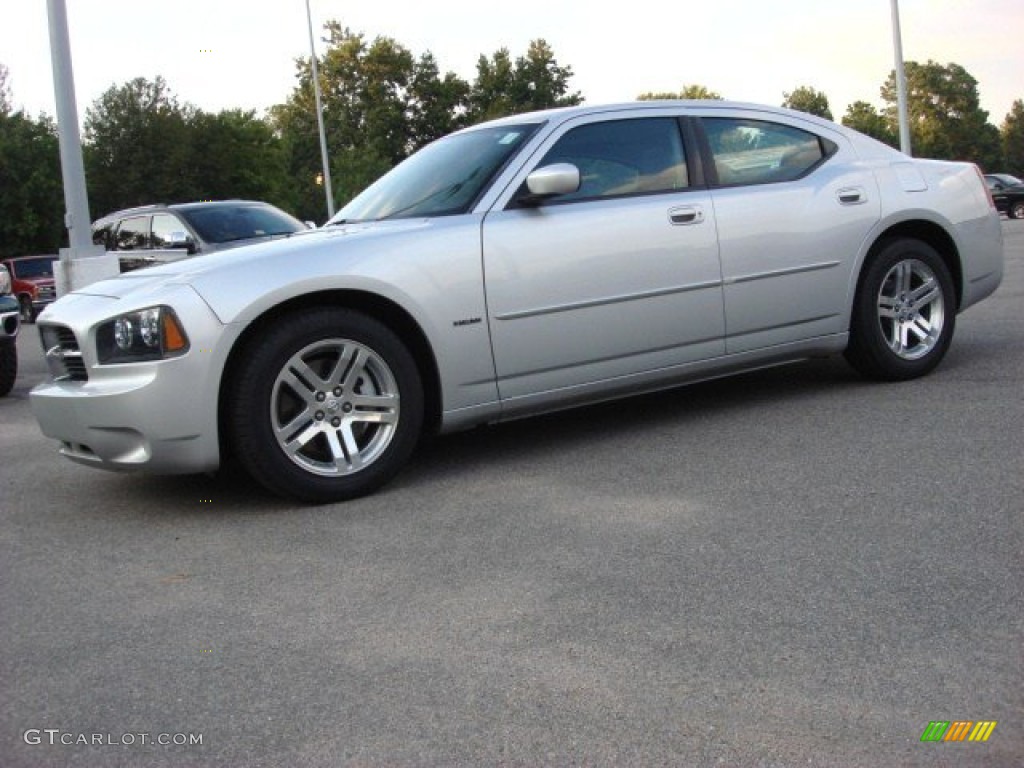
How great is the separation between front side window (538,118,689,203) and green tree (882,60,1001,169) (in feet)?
346

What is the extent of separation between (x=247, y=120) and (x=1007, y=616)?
Result: 65.2 meters

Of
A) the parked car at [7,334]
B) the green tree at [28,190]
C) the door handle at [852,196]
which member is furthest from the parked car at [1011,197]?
the parked car at [7,334]

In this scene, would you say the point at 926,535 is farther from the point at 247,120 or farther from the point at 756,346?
the point at 247,120

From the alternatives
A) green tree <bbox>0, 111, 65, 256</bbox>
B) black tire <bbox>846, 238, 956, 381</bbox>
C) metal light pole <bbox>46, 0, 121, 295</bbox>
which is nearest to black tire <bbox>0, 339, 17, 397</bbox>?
metal light pole <bbox>46, 0, 121, 295</bbox>

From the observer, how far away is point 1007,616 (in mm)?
3104

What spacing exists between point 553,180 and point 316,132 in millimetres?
77996

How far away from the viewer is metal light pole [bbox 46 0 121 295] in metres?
12.7

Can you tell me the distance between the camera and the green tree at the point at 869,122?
97.1m

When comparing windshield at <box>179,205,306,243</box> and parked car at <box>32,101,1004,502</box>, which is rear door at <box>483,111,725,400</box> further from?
windshield at <box>179,205,306,243</box>

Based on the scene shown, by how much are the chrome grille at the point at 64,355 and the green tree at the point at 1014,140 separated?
4938 inches

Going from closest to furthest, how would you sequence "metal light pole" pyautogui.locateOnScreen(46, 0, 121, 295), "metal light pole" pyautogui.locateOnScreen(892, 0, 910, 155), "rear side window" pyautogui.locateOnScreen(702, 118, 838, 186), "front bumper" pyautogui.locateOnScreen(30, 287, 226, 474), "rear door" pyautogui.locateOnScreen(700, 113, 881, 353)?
"front bumper" pyautogui.locateOnScreen(30, 287, 226, 474) → "rear door" pyautogui.locateOnScreen(700, 113, 881, 353) → "rear side window" pyautogui.locateOnScreen(702, 118, 838, 186) → "metal light pole" pyautogui.locateOnScreen(46, 0, 121, 295) → "metal light pole" pyautogui.locateOnScreen(892, 0, 910, 155)

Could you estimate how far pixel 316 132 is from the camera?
80375 mm

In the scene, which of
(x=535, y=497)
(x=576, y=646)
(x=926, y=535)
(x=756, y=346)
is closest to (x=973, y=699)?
(x=576, y=646)

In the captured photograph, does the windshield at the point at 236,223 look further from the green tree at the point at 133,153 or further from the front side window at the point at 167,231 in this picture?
the green tree at the point at 133,153
